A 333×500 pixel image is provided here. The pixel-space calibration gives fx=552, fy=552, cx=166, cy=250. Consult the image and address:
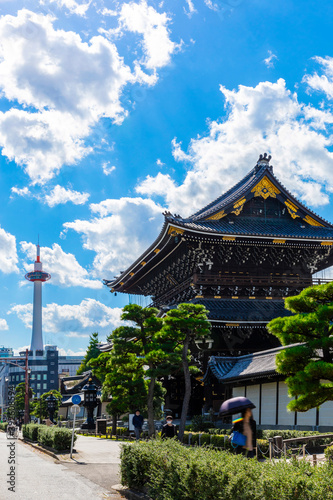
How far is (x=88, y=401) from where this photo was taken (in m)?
44.6

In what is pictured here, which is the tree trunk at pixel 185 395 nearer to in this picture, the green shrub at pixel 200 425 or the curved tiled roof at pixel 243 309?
the green shrub at pixel 200 425

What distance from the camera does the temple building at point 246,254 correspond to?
35.9m

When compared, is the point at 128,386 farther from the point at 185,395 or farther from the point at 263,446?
the point at 263,446

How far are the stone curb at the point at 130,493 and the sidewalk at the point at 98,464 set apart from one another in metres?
0.13

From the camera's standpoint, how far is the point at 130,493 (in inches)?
537

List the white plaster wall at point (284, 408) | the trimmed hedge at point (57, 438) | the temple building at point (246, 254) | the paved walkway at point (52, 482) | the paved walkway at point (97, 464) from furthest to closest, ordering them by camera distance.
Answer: the temple building at point (246, 254) → the trimmed hedge at point (57, 438) → the white plaster wall at point (284, 408) → the paved walkway at point (97, 464) → the paved walkway at point (52, 482)

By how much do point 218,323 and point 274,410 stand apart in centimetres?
909

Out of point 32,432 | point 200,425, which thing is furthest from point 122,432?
point 200,425

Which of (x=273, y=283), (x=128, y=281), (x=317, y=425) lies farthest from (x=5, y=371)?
(x=317, y=425)

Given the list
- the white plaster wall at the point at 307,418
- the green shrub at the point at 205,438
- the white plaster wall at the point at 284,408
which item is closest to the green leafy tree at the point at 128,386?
the green shrub at the point at 205,438

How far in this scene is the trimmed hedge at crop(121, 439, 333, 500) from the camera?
740 cm

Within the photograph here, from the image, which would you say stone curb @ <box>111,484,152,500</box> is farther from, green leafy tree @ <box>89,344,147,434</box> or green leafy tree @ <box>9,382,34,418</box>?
green leafy tree @ <box>9,382,34,418</box>

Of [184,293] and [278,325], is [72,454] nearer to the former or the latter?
[278,325]

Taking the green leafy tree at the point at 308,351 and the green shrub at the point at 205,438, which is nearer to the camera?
the green leafy tree at the point at 308,351
